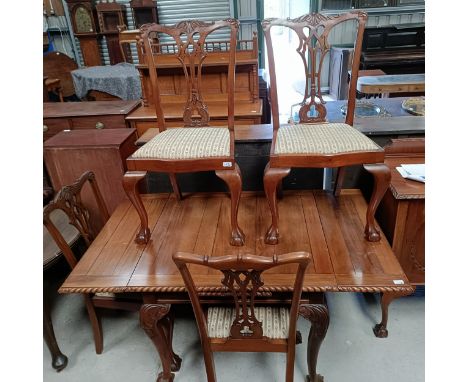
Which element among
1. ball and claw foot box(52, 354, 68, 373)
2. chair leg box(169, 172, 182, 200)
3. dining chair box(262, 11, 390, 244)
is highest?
dining chair box(262, 11, 390, 244)

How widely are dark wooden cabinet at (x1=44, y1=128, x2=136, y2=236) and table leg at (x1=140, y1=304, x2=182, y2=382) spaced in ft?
3.04

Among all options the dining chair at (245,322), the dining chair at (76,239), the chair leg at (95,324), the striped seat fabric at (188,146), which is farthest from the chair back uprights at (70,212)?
the dining chair at (245,322)

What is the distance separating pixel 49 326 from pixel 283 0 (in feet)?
17.0

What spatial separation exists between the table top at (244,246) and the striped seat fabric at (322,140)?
0.37m

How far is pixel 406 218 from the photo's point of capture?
1.46 metres

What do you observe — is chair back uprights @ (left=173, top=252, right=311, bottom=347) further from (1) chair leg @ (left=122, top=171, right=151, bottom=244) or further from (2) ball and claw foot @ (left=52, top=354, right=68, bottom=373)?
(2) ball and claw foot @ (left=52, top=354, right=68, bottom=373)

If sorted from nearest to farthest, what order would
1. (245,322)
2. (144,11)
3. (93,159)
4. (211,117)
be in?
A: (245,322), (93,159), (211,117), (144,11)

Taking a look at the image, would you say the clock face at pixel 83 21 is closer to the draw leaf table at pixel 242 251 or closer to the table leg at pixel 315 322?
the draw leaf table at pixel 242 251

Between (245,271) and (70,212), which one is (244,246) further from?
(70,212)

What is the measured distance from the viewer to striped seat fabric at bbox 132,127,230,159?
1330 mm

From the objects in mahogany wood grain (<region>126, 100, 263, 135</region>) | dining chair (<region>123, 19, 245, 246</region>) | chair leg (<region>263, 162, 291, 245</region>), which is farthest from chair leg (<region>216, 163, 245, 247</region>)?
mahogany wood grain (<region>126, 100, 263, 135</region>)

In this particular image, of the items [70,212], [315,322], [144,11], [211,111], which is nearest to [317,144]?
[315,322]

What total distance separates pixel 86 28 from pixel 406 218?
5.32 m

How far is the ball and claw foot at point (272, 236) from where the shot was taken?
1.37 meters
